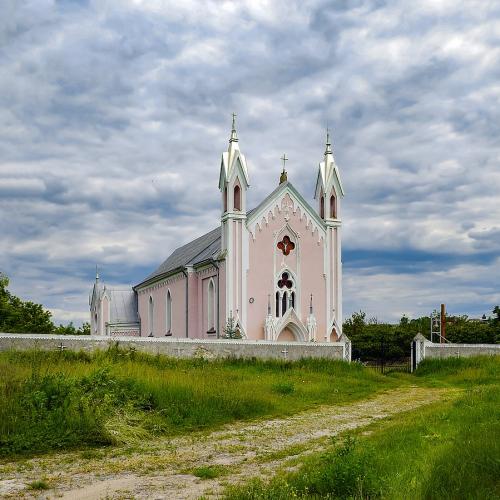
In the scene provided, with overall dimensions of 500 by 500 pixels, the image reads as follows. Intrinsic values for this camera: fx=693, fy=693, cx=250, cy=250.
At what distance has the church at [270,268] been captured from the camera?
34250 millimetres

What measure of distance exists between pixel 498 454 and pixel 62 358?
1518cm

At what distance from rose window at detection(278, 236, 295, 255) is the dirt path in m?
20.9

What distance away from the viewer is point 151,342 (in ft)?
78.6

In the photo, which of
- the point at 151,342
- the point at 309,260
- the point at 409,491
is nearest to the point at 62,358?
the point at 151,342

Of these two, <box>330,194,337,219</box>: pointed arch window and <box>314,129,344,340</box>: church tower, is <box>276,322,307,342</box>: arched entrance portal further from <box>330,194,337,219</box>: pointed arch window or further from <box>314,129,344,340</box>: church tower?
<box>330,194,337,219</box>: pointed arch window

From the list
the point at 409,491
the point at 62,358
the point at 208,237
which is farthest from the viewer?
the point at 208,237

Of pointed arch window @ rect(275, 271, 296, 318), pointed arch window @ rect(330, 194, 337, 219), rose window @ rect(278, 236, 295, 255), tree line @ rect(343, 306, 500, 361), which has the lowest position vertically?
tree line @ rect(343, 306, 500, 361)

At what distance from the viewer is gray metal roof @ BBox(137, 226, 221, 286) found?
127ft

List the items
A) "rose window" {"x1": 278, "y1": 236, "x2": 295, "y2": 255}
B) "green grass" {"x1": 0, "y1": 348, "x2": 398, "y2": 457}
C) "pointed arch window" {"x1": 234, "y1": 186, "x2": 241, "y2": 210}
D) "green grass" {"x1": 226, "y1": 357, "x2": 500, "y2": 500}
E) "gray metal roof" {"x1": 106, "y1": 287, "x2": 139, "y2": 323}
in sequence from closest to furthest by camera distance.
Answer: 1. "green grass" {"x1": 226, "y1": 357, "x2": 500, "y2": 500}
2. "green grass" {"x1": 0, "y1": 348, "x2": 398, "y2": 457}
3. "pointed arch window" {"x1": 234, "y1": 186, "x2": 241, "y2": 210}
4. "rose window" {"x1": 278, "y1": 236, "x2": 295, "y2": 255}
5. "gray metal roof" {"x1": 106, "y1": 287, "x2": 139, "y2": 323}

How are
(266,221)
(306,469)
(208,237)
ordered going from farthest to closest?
(208,237)
(266,221)
(306,469)

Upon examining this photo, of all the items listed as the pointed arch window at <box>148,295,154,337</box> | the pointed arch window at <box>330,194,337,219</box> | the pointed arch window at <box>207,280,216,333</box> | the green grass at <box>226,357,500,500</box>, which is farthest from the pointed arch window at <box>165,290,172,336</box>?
the green grass at <box>226,357,500,500</box>

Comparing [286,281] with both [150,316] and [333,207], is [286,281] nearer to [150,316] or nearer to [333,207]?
[333,207]

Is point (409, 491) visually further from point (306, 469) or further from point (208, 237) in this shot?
point (208, 237)

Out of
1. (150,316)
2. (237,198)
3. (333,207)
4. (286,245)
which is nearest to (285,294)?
(286,245)
